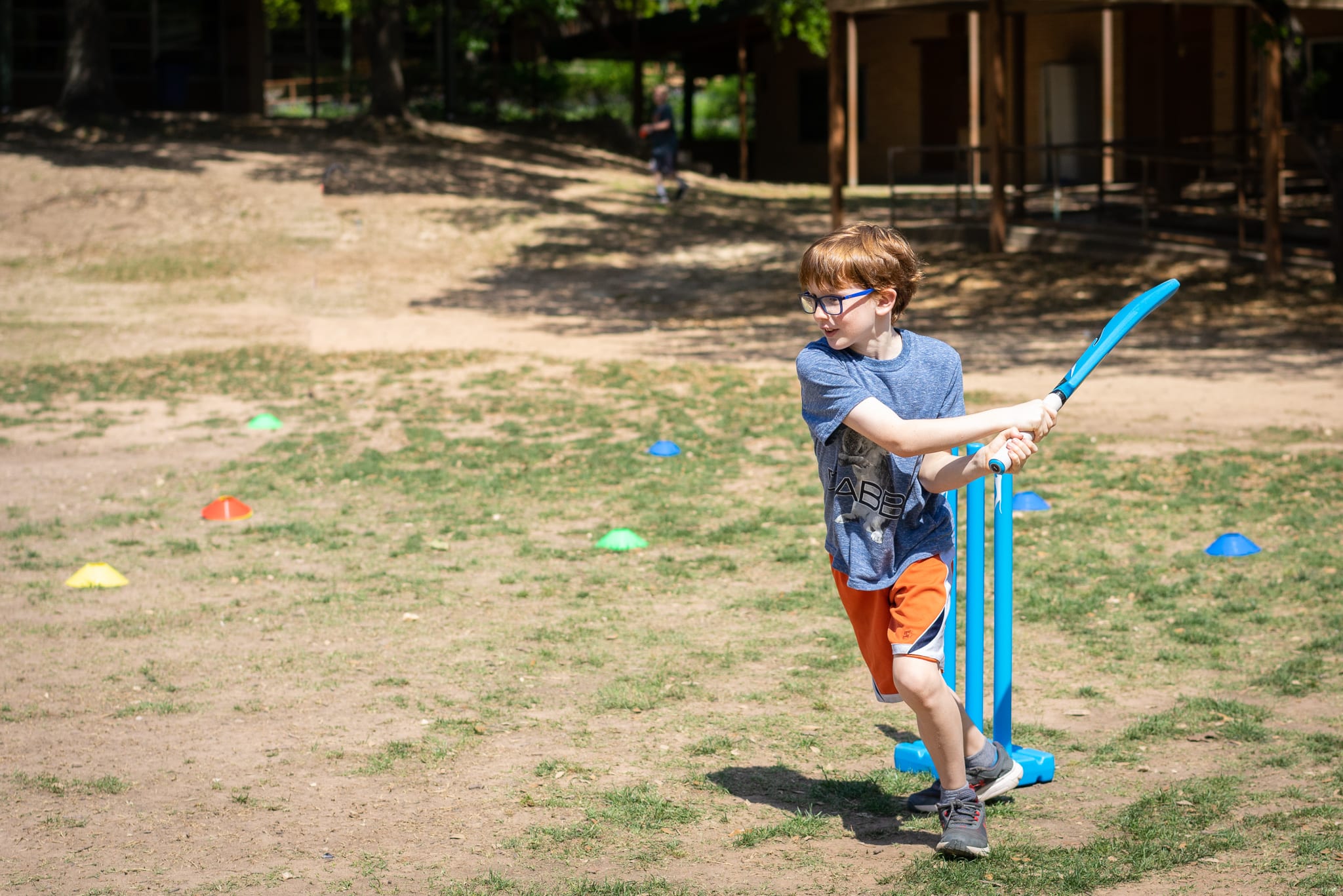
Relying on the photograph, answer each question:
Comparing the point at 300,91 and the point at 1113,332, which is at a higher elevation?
the point at 300,91

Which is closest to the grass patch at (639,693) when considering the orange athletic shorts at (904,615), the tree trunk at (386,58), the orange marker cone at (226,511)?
the orange athletic shorts at (904,615)

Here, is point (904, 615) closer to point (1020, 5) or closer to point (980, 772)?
point (980, 772)

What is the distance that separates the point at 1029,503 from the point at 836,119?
11.9 meters

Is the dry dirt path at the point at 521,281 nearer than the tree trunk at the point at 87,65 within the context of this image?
Yes

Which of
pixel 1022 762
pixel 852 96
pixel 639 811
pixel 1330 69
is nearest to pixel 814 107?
pixel 852 96

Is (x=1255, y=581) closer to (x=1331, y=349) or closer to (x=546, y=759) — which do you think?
(x=546, y=759)

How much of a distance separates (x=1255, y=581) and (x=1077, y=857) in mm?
2992

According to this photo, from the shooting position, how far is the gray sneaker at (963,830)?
3.49 meters

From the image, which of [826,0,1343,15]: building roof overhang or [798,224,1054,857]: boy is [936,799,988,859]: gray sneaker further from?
[826,0,1343,15]: building roof overhang

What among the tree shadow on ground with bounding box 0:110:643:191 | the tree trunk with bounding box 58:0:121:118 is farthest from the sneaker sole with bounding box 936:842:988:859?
the tree trunk with bounding box 58:0:121:118

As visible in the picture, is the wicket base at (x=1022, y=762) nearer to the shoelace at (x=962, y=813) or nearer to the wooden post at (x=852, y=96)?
the shoelace at (x=962, y=813)

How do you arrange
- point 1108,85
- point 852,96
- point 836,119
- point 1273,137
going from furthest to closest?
point 852,96 → point 1108,85 → point 836,119 → point 1273,137

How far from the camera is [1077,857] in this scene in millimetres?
3510

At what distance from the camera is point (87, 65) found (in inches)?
993
